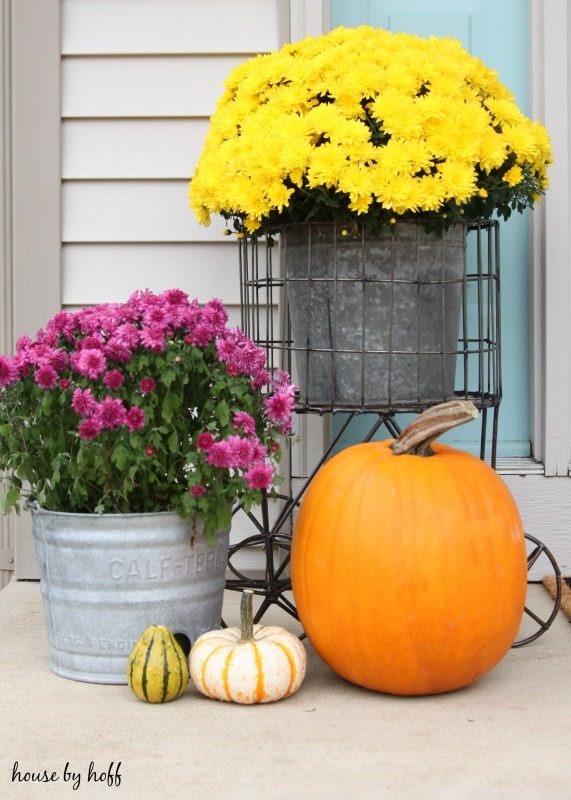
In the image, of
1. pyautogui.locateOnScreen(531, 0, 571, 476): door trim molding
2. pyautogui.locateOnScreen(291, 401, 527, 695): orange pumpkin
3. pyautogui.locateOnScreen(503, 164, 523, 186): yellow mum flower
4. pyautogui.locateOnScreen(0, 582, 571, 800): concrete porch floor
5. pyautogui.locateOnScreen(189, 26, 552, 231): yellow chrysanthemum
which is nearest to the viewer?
pyautogui.locateOnScreen(0, 582, 571, 800): concrete porch floor

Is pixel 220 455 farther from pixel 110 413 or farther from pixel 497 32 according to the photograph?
pixel 497 32

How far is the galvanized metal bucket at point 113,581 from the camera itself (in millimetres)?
1981

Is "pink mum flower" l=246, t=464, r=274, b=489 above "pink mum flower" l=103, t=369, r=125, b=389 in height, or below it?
below

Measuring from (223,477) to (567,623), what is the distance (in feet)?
3.19

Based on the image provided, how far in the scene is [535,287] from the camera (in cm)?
280

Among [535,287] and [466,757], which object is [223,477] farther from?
[535,287]

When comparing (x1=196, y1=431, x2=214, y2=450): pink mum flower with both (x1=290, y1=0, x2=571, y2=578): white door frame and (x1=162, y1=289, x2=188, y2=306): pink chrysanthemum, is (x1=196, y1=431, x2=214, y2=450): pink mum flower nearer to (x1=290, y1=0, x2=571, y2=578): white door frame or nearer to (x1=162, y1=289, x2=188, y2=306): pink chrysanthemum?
(x1=162, y1=289, x2=188, y2=306): pink chrysanthemum

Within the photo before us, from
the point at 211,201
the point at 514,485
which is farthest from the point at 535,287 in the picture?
the point at 211,201

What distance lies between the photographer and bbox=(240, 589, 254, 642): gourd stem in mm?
1880

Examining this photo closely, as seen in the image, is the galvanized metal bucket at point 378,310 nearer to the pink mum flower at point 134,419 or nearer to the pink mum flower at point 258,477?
the pink mum flower at point 258,477

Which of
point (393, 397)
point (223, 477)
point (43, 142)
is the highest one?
point (43, 142)

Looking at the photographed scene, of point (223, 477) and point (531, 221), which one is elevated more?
point (531, 221)

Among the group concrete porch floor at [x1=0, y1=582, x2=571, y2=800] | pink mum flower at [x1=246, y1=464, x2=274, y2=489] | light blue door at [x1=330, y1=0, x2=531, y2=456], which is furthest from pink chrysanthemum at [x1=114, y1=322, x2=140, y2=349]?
light blue door at [x1=330, y1=0, x2=531, y2=456]

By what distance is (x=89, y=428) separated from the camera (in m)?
1.87
